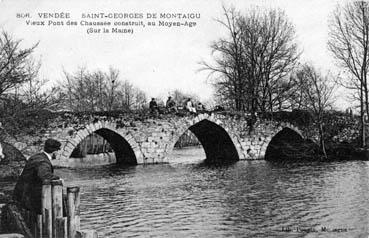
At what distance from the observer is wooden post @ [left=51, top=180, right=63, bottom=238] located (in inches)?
210

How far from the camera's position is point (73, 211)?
5719mm

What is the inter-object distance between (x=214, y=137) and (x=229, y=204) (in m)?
15.3

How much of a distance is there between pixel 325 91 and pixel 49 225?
20.4 m

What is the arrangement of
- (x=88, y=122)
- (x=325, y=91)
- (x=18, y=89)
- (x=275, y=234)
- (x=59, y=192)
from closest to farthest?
(x=59, y=192)
(x=275, y=234)
(x=18, y=89)
(x=88, y=122)
(x=325, y=91)

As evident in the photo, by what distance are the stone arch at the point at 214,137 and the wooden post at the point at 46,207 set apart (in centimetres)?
1731

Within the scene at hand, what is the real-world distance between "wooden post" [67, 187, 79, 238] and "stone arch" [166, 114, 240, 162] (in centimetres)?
1686

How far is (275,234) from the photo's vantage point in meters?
7.90

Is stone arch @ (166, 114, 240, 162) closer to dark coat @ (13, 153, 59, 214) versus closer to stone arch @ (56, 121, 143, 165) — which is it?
stone arch @ (56, 121, 143, 165)

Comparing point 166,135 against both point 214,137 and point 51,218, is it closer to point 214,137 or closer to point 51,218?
point 214,137

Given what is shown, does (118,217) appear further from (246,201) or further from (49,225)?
(49,225)

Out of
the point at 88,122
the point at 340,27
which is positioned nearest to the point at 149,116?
the point at 88,122

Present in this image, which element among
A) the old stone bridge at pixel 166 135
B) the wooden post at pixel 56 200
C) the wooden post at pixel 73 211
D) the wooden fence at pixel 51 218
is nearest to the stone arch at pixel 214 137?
the old stone bridge at pixel 166 135

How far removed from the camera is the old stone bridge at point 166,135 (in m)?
20.5

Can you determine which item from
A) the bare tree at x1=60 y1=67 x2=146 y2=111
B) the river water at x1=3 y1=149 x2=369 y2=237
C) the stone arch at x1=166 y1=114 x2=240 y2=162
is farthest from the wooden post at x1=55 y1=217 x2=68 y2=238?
the bare tree at x1=60 y1=67 x2=146 y2=111
